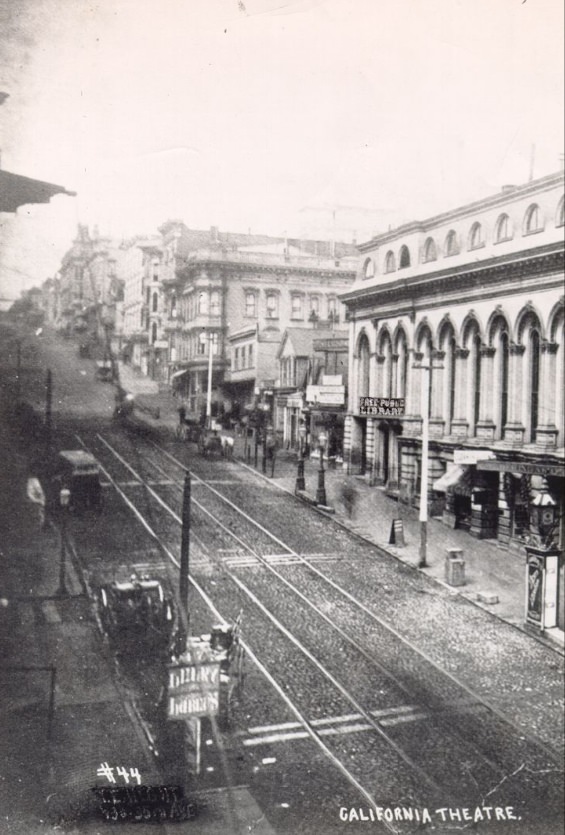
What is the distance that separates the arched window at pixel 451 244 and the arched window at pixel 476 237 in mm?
180

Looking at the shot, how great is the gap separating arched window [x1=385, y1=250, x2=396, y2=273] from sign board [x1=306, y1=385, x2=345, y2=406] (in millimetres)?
1688

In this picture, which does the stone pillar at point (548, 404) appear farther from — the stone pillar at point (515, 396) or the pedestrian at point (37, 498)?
the pedestrian at point (37, 498)

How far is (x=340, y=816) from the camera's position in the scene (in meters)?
6.61

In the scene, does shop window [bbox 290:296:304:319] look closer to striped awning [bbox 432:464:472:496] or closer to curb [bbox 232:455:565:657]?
curb [bbox 232:455:565:657]

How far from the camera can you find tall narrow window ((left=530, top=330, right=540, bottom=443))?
27.6ft

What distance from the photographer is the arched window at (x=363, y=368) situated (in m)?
8.65

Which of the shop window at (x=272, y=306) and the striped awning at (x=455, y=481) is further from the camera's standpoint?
the striped awning at (x=455, y=481)

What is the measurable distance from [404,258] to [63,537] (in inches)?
211

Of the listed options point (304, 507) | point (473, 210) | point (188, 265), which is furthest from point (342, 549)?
point (473, 210)

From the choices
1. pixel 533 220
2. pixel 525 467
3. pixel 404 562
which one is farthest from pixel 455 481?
pixel 533 220

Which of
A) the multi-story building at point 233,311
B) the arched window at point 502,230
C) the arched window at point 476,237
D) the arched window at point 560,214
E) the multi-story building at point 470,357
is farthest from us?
the arched window at point 476,237

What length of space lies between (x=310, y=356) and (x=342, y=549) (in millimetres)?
2403

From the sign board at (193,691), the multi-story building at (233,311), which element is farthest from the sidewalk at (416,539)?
the sign board at (193,691)

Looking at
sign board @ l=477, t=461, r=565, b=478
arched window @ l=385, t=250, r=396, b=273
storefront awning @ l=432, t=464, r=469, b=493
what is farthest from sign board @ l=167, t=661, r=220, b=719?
arched window @ l=385, t=250, r=396, b=273
